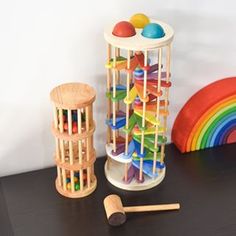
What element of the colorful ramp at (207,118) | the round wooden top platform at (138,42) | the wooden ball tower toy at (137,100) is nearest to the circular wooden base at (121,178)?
the wooden ball tower toy at (137,100)

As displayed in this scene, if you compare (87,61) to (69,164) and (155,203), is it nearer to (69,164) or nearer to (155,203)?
(69,164)

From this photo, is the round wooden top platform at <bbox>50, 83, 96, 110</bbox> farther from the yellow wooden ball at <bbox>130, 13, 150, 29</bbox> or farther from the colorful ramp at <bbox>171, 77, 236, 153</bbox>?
A: the colorful ramp at <bbox>171, 77, 236, 153</bbox>

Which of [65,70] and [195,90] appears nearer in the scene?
[65,70]

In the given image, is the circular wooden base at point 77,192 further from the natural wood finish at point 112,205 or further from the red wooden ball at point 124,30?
the red wooden ball at point 124,30

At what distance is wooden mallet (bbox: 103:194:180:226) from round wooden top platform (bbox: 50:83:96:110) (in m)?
0.19

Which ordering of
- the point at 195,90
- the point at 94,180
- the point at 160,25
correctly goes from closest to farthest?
the point at 160,25 < the point at 94,180 < the point at 195,90

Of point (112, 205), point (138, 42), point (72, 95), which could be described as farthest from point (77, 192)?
point (138, 42)

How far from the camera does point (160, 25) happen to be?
0.83m

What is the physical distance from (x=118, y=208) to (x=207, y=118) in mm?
313

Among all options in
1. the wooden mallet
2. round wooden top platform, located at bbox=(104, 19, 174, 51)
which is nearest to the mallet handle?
the wooden mallet

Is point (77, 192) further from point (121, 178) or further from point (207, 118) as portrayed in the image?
point (207, 118)

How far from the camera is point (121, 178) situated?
0.95 m

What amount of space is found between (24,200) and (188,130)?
39cm

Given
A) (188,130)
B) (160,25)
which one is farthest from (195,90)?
(160,25)
